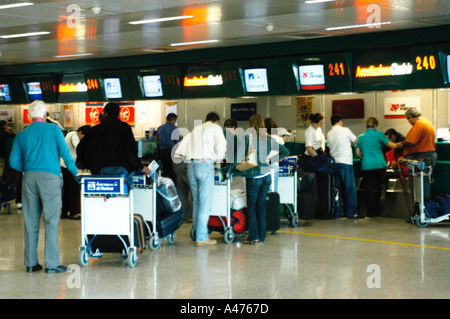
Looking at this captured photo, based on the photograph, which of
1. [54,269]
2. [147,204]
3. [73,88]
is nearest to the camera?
[54,269]

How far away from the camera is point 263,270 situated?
24.5ft

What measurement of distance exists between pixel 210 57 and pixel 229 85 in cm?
72

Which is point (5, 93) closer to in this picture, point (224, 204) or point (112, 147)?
point (224, 204)

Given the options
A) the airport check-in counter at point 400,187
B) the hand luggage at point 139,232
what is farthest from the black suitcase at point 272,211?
the airport check-in counter at point 400,187

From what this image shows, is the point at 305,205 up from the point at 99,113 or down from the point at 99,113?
down

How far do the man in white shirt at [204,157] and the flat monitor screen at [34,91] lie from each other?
987 cm

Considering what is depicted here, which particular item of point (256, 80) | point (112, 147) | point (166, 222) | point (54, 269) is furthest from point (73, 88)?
point (54, 269)

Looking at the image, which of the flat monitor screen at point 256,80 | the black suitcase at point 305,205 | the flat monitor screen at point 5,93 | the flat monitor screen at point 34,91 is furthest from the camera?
the flat monitor screen at point 5,93

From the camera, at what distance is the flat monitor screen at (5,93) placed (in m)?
18.6

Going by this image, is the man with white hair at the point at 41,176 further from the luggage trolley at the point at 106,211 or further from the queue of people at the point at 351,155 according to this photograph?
the queue of people at the point at 351,155

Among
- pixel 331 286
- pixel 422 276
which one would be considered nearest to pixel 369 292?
pixel 331 286

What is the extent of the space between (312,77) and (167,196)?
5.11m

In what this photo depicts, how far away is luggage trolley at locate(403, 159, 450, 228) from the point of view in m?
10.7
